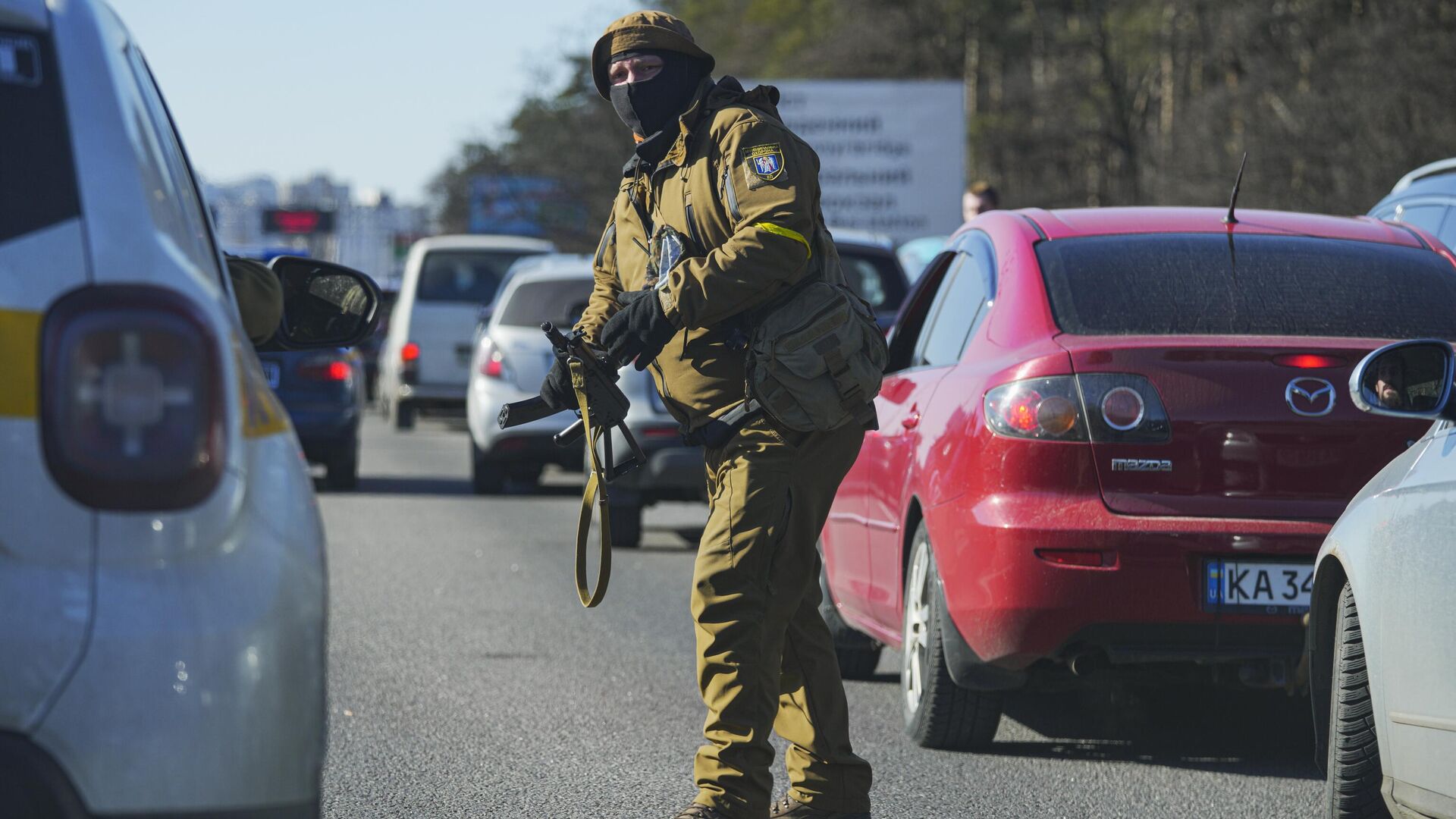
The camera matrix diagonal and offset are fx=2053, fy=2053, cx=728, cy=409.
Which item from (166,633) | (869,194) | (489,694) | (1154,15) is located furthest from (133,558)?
(1154,15)

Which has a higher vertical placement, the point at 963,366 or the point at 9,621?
the point at 9,621

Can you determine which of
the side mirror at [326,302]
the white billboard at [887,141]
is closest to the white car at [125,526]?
the side mirror at [326,302]

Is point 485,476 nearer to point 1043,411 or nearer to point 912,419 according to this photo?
point 912,419

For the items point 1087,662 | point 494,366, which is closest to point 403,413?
point 494,366

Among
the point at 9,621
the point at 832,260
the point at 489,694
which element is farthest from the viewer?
the point at 489,694

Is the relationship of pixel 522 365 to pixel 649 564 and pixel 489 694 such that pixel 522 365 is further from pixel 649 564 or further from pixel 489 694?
pixel 489 694

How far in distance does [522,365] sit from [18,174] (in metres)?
11.7

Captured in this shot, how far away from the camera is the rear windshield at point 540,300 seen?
46.1ft

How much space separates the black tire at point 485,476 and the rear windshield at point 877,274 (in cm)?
399

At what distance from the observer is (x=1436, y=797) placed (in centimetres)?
361

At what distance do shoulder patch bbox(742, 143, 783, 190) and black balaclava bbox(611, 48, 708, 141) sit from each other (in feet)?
0.92

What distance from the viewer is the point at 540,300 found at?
1413 centimetres

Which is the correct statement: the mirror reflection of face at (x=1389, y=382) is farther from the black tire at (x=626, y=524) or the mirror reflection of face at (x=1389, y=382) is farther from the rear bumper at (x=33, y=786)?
the black tire at (x=626, y=524)

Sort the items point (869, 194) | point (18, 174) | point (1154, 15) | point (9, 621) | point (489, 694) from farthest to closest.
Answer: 1. point (1154, 15)
2. point (869, 194)
3. point (489, 694)
4. point (18, 174)
5. point (9, 621)
